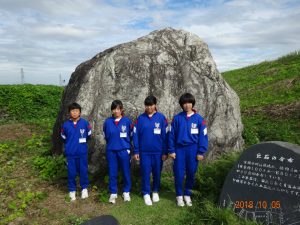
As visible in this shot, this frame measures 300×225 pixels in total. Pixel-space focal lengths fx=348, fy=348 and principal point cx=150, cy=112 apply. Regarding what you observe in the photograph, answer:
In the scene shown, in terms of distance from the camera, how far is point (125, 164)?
611 centimetres

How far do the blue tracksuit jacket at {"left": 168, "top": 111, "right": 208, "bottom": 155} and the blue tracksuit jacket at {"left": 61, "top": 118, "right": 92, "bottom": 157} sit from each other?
159 centimetres

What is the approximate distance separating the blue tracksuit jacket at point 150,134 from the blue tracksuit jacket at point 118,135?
16 cm

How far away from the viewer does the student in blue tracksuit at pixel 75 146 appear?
6.24 metres

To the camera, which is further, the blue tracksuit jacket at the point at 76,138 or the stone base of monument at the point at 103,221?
the blue tracksuit jacket at the point at 76,138

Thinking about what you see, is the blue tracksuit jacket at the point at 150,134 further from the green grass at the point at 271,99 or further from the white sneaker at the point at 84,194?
the green grass at the point at 271,99

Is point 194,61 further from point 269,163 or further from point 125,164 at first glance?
point 269,163

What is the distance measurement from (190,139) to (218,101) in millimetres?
2480

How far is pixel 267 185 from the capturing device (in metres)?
4.85

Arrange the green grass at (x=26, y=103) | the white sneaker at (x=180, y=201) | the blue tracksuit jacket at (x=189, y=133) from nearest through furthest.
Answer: the blue tracksuit jacket at (x=189, y=133) < the white sneaker at (x=180, y=201) < the green grass at (x=26, y=103)

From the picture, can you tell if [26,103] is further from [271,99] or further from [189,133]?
[189,133]

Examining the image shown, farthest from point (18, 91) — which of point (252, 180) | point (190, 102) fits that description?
point (252, 180)

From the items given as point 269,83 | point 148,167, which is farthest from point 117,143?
point 269,83
